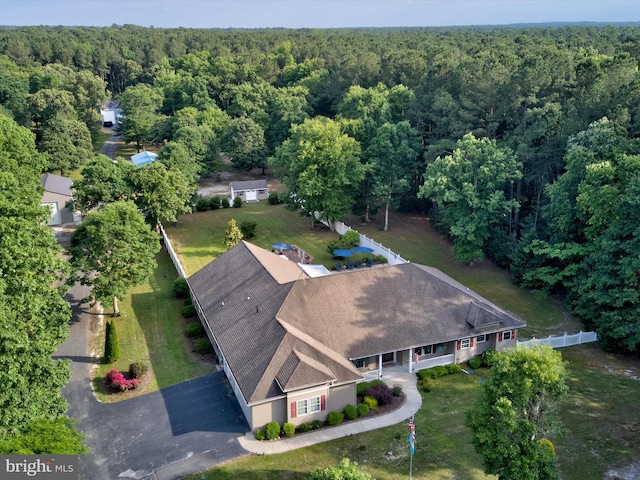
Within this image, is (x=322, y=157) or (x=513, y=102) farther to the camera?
(x=322, y=157)

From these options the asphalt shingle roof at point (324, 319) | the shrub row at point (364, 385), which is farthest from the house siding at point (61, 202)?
the shrub row at point (364, 385)

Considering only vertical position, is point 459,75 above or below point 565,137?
above

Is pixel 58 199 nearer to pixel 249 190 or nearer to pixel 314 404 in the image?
pixel 249 190

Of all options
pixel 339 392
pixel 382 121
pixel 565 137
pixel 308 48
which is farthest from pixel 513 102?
pixel 308 48

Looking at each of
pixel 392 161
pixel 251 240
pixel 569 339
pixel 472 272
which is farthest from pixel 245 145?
pixel 569 339

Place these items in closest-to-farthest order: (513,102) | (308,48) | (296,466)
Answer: (296,466) < (513,102) < (308,48)

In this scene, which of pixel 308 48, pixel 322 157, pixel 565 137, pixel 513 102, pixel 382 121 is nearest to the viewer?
pixel 565 137

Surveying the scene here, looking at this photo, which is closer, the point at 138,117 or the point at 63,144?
the point at 63,144

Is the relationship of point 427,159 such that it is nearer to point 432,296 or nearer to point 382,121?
point 382,121
